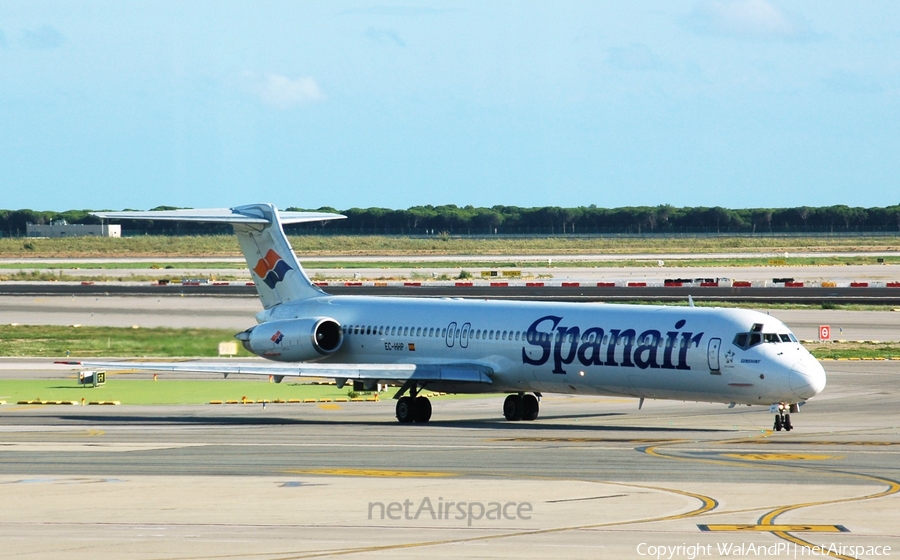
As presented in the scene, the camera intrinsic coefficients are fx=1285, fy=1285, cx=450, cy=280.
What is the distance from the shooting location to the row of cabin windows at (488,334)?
111 ft

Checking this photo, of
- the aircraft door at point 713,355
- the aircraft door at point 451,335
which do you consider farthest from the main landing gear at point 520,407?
the aircraft door at point 713,355

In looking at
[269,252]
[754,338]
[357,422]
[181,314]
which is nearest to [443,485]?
[754,338]

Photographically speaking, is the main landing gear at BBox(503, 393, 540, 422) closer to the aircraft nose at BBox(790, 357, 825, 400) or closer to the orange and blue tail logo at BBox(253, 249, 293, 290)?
the aircraft nose at BBox(790, 357, 825, 400)

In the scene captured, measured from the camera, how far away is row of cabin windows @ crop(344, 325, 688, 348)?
33.7m

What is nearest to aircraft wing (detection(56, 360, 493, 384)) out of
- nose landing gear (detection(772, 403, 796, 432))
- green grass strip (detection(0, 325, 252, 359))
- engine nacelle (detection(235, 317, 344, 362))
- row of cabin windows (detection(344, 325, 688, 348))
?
row of cabin windows (detection(344, 325, 688, 348))

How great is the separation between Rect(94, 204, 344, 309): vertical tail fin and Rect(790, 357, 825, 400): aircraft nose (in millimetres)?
16887

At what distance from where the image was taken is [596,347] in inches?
1357

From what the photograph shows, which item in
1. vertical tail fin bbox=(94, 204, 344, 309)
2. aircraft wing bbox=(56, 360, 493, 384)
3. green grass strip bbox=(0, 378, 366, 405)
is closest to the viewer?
aircraft wing bbox=(56, 360, 493, 384)

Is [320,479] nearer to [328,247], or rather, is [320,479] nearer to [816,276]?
[816,276]

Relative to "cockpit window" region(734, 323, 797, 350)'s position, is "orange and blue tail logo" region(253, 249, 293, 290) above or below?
above

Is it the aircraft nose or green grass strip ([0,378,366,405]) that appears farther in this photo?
green grass strip ([0,378,366,405])

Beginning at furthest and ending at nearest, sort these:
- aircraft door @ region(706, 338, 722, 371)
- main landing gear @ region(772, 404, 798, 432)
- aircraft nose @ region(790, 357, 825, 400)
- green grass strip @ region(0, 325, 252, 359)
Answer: green grass strip @ region(0, 325, 252, 359) → main landing gear @ region(772, 404, 798, 432) → aircraft door @ region(706, 338, 722, 371) → aircraft nose @ region(790, 357, 825, 400)

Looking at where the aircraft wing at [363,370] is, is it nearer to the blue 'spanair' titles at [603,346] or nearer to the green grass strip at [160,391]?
the blue 'spanair' titles at [603,346]

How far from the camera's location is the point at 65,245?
7170 inches
